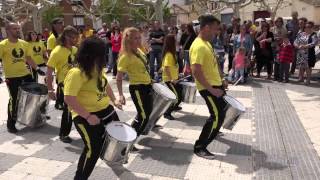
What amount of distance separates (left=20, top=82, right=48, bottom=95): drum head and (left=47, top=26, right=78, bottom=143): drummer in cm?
61

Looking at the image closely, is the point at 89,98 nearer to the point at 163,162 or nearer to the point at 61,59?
the point at 163,162

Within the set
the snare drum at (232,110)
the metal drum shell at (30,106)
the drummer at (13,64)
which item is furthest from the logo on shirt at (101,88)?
the drummer at (13,64)

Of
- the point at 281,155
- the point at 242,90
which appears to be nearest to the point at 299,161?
the point at 281,155

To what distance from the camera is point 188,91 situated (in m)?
7.26

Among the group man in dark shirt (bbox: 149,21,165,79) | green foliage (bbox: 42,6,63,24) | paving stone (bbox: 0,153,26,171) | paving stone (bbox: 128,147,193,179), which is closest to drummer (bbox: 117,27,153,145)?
paving stone (bbox: 128,147,193,179)

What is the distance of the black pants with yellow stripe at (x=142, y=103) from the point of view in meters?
5.55

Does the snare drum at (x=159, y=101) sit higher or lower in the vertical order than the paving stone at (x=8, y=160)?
higher

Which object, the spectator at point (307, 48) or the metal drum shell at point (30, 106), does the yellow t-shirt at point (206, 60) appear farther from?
the spectator at point (307, 48)

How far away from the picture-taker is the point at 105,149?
13.3ft

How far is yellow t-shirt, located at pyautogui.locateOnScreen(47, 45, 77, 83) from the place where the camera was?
5887mm

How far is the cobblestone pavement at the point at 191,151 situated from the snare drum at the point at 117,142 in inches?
28.7

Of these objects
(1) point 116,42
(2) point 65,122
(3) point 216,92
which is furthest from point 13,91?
(1) point 116,42

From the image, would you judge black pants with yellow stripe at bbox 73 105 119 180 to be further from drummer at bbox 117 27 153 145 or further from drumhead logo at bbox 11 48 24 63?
drumhead logo at bbox 11 48 24 63

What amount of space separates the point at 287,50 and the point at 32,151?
A: 23.9 feet
